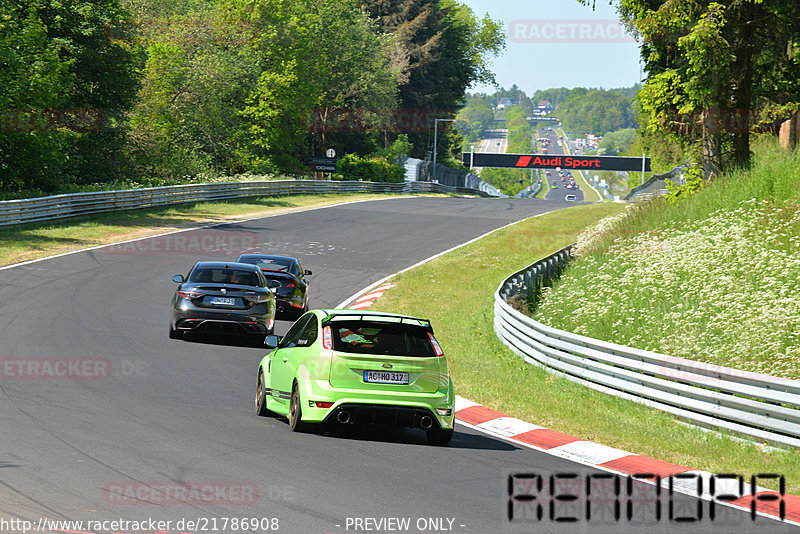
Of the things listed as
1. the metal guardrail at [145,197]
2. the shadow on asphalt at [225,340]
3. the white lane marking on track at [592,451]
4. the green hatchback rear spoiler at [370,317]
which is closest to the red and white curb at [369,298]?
the shadow on asphalt at [225,340]

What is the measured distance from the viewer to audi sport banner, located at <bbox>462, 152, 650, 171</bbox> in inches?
4690

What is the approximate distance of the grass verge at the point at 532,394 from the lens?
11.4 metres

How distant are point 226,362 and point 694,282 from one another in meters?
10.6

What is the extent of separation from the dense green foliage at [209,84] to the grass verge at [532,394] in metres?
19.3

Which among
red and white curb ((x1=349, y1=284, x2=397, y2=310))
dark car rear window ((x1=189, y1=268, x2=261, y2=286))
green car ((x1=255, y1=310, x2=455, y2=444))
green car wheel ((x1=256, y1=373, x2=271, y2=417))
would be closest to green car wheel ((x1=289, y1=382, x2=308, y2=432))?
green car ((x1=255, y1=310, x2=455, y2=444))

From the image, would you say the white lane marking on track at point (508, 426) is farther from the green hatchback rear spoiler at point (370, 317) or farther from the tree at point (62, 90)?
the tree at point (62, 90)

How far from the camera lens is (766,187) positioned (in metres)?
26.2

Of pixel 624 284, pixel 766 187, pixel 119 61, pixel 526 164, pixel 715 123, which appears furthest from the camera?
pixel 526 164

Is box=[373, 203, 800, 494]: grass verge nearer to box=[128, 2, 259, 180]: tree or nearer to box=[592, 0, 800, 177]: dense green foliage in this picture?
box=[592, 0, 800, 177]: dense green foliage

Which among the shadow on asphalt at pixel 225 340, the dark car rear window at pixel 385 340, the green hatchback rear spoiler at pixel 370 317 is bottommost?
the shadow on asphalt at pixel 225 340

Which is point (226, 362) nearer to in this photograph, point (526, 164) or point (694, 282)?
point (694, 282)

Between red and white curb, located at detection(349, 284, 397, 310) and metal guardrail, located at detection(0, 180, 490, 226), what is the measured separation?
1388cm

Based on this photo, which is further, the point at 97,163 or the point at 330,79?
the point at 330,79

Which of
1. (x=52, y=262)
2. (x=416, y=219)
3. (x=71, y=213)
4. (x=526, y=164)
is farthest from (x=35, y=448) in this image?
(x=526, y=164)
